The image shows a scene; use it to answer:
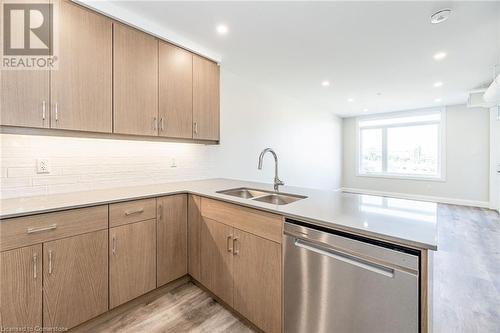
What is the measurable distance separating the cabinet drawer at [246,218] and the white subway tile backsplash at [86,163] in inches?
36.3

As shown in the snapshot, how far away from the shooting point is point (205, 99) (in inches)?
103

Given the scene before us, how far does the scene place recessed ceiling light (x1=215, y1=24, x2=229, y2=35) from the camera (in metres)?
2.21

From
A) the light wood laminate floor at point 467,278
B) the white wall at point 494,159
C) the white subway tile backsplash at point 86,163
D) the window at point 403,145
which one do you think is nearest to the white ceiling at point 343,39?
the white subway tile backsplash at point 86,163

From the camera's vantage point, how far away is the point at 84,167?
79.1 inches

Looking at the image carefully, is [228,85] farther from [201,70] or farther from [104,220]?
[104,220]

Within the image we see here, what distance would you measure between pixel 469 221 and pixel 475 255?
1.88 meters

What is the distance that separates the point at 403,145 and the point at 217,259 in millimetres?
6692

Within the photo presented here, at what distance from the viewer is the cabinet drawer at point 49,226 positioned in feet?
4.15

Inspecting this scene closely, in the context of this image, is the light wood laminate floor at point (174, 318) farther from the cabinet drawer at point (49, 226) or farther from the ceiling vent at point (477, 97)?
the ceiling vent at point (477, 97)

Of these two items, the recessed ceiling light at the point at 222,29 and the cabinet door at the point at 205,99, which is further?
the cabinet door at the point at 205,99

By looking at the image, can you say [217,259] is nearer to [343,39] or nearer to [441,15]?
[343,39]

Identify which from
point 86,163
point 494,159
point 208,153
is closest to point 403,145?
point 494,159

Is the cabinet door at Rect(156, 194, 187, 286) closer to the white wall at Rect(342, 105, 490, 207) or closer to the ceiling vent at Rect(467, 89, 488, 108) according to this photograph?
the ceiling vent at Rect(467, 89, 488, 108)

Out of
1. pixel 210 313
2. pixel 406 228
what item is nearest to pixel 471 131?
pixel 406 228
